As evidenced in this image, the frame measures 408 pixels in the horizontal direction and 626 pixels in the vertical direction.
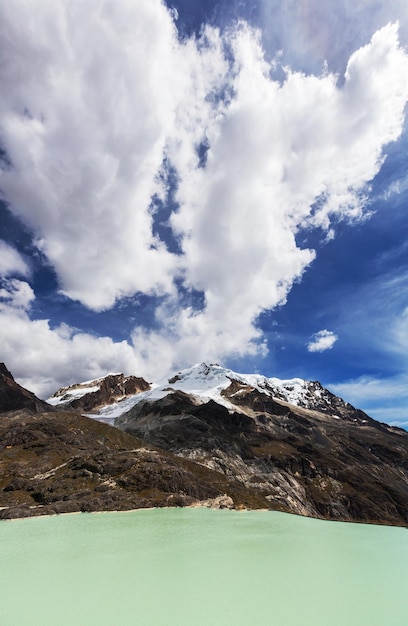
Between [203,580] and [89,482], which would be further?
[89,482]

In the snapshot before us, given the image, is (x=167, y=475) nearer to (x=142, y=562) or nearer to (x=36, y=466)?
(x=36, y=466)

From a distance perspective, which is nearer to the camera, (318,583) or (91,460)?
(318,583)

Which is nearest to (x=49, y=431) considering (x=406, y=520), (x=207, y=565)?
(x=207, y=565)

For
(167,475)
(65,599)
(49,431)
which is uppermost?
(49,431)

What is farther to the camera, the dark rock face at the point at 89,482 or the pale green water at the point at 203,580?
the dark rock face at the point at 89,482

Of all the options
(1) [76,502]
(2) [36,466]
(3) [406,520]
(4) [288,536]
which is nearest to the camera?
(4) [288,536]

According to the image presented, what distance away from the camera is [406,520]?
18000 centimetres

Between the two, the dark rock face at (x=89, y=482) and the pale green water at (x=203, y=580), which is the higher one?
the dark rock face at (x=89, y=482)

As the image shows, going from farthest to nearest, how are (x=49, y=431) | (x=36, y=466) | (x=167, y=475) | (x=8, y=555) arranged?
(x=49, y=431)
(x=36, y=466)
(x=167, y=475)
(x=8, y=555)

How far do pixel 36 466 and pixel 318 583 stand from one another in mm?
80262

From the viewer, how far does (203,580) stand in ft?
58.3

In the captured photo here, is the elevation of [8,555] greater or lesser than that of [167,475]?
lesser

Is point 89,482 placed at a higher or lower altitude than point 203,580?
higher

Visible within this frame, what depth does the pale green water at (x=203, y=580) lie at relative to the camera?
13.8m
